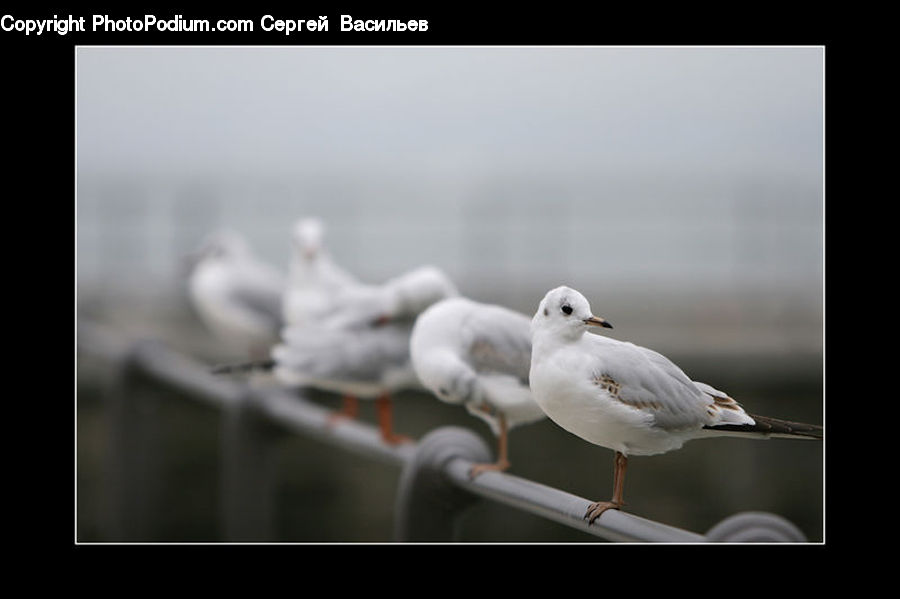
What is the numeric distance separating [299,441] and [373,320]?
5.10ft

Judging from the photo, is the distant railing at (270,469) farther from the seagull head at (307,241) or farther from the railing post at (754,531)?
the seagull head at (307,241)

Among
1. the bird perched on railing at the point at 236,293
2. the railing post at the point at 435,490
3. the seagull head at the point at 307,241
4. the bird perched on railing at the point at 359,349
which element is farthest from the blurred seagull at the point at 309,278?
the railing post at the point at 435,490

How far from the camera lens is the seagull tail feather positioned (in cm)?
106

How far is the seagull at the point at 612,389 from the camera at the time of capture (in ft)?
3.57

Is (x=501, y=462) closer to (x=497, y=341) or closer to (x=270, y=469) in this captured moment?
(x=497, y=341)

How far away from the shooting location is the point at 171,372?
241cm

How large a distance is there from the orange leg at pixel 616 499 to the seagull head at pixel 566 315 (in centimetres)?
14

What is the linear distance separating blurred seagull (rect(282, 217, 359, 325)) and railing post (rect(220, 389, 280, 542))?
0.63 ft

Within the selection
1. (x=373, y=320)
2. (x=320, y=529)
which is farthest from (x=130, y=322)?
(x=373, y=320)

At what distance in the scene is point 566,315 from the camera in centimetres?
109

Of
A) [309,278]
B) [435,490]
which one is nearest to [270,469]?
[309,278]

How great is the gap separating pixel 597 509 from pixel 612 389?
0.42 ft

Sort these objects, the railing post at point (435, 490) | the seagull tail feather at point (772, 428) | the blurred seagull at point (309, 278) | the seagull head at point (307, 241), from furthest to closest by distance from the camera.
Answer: the seagull head at point (307, 241) → the blurred seagull at point (309, 278) → the railing post at point (435, 490) → the seagull tail feather at point (772, 428)
